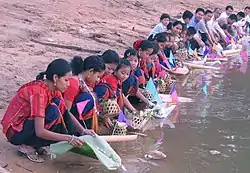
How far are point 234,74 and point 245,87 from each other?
1.13 metres

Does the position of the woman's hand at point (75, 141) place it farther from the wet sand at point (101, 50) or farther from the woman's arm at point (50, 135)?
the wet sand at point (101, 50)

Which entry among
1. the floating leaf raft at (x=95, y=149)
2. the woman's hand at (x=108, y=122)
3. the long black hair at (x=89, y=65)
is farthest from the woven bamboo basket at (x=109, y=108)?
the floating leaf raft at (x=95, y=149)

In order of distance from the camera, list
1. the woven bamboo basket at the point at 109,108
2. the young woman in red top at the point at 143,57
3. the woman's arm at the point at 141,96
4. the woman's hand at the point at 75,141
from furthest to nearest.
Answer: the young woman in red top at the point at 143,57
the woman's arm at the point at 141,96
the woven bamboo basket at the point at 109,108
the woman's hand at the point at 75,141

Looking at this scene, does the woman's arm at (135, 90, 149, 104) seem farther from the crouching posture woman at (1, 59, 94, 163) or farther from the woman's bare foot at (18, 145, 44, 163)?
the woman's bare foot at (18, 145, 44, 163)

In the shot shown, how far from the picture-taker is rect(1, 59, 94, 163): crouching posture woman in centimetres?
422

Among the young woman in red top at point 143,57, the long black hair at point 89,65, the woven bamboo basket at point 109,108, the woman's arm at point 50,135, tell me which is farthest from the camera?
the young woman in red top at point 143,57

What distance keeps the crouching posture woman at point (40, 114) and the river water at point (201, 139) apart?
0.33 m

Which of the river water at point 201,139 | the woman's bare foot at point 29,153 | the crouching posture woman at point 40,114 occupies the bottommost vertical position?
the river water at point 201,139

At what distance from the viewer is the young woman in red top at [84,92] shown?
4.80 meters

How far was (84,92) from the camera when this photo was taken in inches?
191

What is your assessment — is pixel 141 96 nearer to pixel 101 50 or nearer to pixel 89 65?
pixel 89 65

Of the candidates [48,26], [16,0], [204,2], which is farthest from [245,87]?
[204,2]

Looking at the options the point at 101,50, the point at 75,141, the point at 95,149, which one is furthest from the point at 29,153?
the point at 101,50

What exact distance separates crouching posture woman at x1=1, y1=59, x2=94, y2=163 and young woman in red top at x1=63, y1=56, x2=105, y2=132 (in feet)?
1.10
